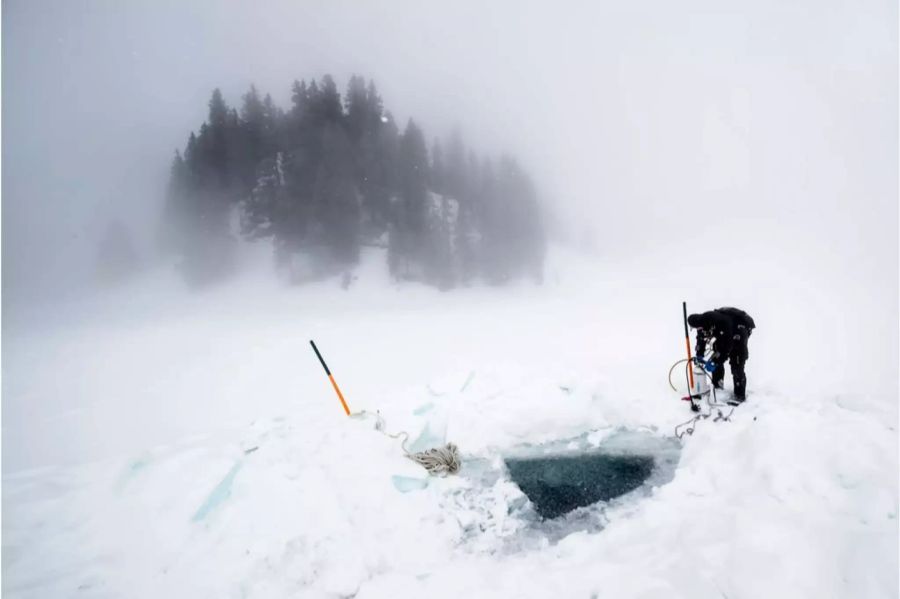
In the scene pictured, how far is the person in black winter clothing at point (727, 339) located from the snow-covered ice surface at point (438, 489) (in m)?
0.57

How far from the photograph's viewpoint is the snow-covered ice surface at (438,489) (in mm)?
3703

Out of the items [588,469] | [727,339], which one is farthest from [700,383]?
[588,469]

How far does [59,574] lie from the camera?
4320 mm

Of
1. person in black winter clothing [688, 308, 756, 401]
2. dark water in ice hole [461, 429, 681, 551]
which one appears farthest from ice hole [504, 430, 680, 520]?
person in black winter clothing [688, 308, 756, 401]

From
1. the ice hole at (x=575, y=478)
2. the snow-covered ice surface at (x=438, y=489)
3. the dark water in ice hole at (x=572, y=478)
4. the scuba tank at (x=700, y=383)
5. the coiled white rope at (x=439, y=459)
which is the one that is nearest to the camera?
the snow-covered ice surface at (x=438, y=489)

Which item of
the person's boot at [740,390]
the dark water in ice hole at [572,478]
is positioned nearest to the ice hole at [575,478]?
the dark water in ice hole at [572,478]

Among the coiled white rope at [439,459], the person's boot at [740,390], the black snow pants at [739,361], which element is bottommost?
the coiled white rope at [439,459]

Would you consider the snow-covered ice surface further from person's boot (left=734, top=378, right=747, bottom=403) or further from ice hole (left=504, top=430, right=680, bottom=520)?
A: person's boot (left=734, top=378, right=747, bottom=403)

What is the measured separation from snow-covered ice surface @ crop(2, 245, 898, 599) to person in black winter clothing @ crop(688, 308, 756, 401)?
1.86ft

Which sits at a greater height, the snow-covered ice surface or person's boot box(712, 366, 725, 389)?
person's boot box(712, 366, 725, 389)

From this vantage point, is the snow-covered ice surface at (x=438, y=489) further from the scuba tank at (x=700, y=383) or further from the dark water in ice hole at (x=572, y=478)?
the scuba tank at (x=700, y=383)

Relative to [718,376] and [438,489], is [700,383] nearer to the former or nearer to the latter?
[718,376]

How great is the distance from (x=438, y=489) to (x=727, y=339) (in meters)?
5.79

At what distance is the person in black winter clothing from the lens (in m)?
6.84
